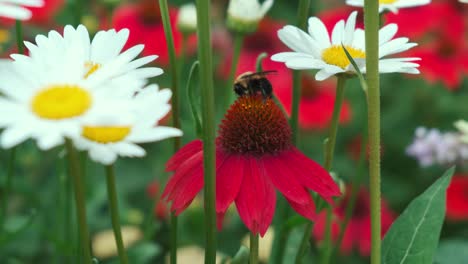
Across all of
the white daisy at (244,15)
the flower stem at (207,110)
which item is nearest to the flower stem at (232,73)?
the white daisy at (244,15)

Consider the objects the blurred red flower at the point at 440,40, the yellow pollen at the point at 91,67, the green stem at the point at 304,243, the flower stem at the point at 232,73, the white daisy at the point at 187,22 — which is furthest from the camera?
the blurred red flower at the point at 440,40

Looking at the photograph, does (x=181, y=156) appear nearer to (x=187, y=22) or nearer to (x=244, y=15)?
(x=244, y=15)

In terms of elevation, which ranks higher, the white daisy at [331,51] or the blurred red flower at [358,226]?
the white daisy at [331,51]

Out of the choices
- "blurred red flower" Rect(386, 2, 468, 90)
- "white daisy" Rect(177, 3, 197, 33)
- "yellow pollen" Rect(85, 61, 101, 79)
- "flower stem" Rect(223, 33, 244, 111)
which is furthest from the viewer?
"blurred red flower" Rect(386, 2, 468, 90)

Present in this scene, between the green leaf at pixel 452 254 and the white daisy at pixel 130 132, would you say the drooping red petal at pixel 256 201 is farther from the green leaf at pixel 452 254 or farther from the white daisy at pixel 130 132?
the green leaf at pixel 452 254

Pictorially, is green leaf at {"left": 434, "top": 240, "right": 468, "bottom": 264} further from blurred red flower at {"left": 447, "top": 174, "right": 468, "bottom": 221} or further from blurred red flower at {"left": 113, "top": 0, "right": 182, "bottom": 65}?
Result: blurred red flower at {"left": 113, "top": 0, "right": 182, "bottom": 65}

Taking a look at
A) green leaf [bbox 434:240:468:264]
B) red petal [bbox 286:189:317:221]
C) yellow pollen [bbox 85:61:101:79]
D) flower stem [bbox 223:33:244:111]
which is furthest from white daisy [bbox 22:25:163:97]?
green leaf [bbox 434:240:468:264]

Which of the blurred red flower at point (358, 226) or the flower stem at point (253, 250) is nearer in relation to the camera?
the flower stem at point (253, 250)
